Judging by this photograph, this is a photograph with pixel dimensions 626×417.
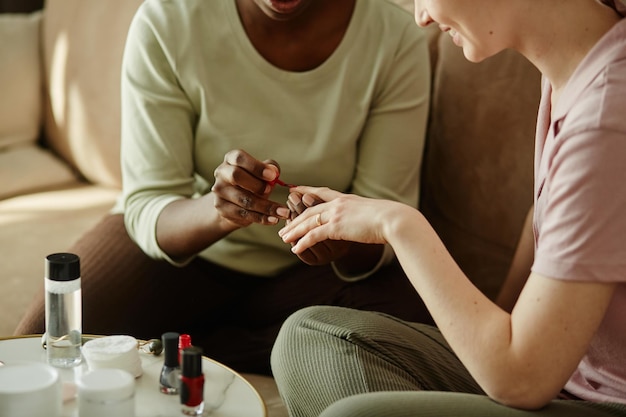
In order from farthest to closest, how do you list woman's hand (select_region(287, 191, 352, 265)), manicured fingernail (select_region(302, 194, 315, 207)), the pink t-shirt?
woman's hand (select_region(287, 191, 352, 265)), manicured fingernail (select_region(302, 194, 315, 207)), the pink t-shirt

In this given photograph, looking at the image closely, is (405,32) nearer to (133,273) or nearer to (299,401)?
(133,273)

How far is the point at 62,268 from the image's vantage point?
1.24 m

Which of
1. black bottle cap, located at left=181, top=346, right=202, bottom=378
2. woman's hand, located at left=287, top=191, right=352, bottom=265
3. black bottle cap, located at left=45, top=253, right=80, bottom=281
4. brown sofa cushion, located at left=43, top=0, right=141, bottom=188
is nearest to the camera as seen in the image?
black bottle cap, located at left=181, top=346, right=202, bottom=378

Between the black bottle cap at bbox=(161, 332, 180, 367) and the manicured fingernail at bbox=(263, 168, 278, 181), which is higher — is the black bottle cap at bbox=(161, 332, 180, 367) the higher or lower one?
the lower one

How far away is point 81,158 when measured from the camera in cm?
244

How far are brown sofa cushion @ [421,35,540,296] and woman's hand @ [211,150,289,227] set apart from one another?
53cm

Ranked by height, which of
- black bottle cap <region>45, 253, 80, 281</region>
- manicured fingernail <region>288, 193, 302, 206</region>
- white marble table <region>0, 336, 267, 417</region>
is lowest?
white marble table <region>0, 336, 267, 417</region>

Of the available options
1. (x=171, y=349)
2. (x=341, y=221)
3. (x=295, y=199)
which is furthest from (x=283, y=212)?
(x=171, y=349)

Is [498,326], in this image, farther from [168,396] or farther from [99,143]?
[99,143]

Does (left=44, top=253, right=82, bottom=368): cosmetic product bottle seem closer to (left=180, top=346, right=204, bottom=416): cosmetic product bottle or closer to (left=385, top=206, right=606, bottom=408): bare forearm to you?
(left=180, top=346, right=204, bottom=416): cosmetic product bottle

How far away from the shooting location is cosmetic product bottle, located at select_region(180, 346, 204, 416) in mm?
1096

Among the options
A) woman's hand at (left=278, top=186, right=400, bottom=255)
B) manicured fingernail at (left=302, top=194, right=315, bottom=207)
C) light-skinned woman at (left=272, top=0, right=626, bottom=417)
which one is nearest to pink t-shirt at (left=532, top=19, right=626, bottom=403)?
light-skinned woman at (left=272, top=0, right=626, bottom=417)

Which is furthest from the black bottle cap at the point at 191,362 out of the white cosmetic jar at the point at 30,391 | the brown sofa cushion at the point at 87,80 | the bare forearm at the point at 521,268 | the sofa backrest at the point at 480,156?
the brown sofa cushion at the point at 87,80

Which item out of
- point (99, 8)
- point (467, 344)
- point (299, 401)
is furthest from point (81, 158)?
point (467, 344)
